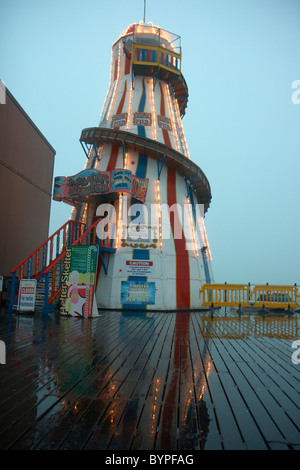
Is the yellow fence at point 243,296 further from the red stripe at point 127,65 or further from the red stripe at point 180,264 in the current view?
the red stripe at point 127,65

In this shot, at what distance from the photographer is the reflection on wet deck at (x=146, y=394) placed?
2650mm

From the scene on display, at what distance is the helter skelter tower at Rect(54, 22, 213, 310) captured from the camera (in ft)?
49.1

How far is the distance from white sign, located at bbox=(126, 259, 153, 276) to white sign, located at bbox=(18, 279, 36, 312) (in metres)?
4.46

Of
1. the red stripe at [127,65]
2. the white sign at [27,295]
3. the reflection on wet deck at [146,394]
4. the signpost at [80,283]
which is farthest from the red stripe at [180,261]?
the reflection on wet deck at [146,394]

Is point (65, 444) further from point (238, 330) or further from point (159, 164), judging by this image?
point (159, 164)

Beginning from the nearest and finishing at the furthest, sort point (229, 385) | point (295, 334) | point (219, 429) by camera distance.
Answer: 1. point (219, 429)
2. point (229, 385)
3. point (295, 334)

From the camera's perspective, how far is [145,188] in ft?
51.2

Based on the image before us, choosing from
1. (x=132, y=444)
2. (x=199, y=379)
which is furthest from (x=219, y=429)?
Answer: (x=199, y=379)

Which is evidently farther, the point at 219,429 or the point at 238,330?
the point at 238,330

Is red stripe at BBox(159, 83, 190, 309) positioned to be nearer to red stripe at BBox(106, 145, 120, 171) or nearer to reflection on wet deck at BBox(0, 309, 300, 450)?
red stripe at BBox(106, 145, 120, 171)

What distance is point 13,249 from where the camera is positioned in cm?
1766

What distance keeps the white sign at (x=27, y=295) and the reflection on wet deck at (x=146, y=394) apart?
4.69m
